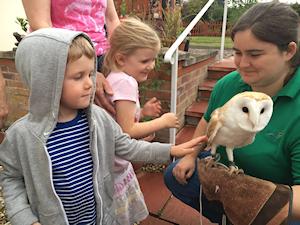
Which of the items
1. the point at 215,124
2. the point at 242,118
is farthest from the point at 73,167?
the point at 242,118

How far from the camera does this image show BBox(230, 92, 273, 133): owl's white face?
105 centimetres

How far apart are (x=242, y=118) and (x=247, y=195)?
1.24 feet

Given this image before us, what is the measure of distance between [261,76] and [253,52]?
12 centimetres

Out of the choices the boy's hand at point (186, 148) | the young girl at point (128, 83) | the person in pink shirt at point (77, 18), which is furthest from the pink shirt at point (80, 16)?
the boy's hand at point (186, 148)

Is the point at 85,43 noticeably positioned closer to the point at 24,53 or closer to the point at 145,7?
the point at 24,53

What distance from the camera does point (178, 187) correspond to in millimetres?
1863

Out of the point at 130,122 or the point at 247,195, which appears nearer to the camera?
the point at 247,195

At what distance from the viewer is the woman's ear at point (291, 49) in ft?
4.48

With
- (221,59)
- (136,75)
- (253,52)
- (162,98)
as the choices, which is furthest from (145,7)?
(253,52)

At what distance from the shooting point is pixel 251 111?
105cm

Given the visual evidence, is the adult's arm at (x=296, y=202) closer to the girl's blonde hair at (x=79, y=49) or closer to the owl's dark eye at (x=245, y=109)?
the owl's dark eye at (x=245, y=109)

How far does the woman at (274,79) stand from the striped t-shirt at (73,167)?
722 mm

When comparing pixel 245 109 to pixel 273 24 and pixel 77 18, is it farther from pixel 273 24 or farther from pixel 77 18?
pixel 77 18

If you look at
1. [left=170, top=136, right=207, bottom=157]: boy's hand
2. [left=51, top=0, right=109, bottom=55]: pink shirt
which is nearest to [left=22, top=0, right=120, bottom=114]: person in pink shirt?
[left=51, top=0, right=109, bottom=55]: pink shirt
